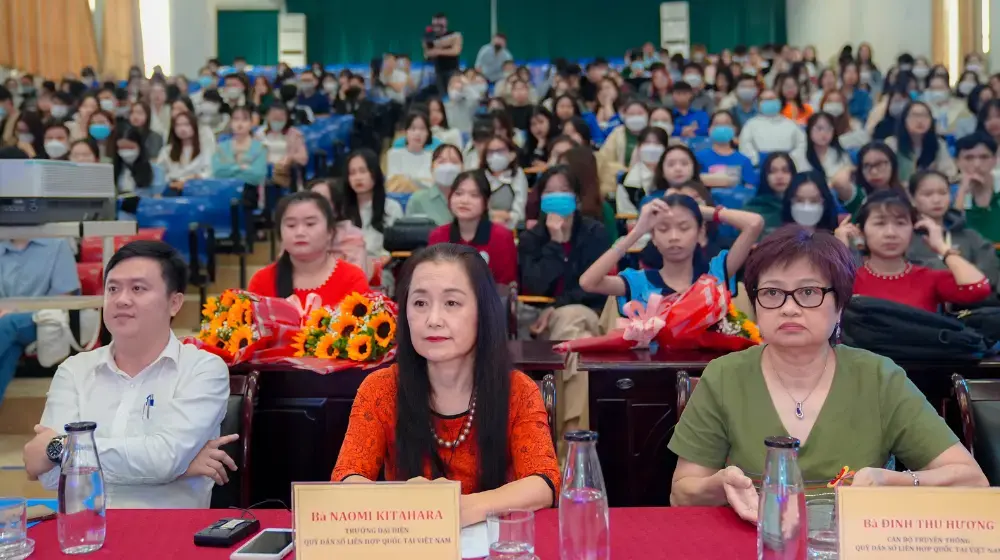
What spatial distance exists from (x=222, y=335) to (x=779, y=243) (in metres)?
1.79

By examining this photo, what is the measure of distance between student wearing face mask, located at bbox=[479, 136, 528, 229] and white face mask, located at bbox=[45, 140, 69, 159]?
325 cm

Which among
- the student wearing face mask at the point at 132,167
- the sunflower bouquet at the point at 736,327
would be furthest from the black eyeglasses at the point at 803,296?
the student wearing face mask at the point at 132,167

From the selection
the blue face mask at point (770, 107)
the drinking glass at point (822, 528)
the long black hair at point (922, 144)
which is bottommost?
the drinking glass at point (822, 528)

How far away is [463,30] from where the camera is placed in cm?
1744

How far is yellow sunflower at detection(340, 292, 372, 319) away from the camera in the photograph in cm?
283

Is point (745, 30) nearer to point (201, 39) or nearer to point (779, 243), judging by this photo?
point (201, 39)

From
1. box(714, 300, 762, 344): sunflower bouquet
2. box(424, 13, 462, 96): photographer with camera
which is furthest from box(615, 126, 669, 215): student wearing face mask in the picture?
box(424, 13, 462, 96): photographer with camera

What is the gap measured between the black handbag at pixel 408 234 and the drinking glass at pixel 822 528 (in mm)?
3701

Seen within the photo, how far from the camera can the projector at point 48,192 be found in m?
3.11

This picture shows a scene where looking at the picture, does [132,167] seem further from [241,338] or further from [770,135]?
[770,135]

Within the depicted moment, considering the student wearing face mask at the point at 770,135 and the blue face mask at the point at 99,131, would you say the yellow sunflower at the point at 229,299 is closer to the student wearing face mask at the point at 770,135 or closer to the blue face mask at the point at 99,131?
the blue face mask at the point at 99,131

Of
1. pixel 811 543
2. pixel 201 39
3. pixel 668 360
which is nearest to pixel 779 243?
pixel 811 543

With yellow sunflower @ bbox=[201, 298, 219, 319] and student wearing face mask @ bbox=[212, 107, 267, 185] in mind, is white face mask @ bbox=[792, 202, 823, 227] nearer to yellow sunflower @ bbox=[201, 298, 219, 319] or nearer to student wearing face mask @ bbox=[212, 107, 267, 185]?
yellow sunflower @ bbox=[201, 298, 219, 319]

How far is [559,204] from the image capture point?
4.43 metres
